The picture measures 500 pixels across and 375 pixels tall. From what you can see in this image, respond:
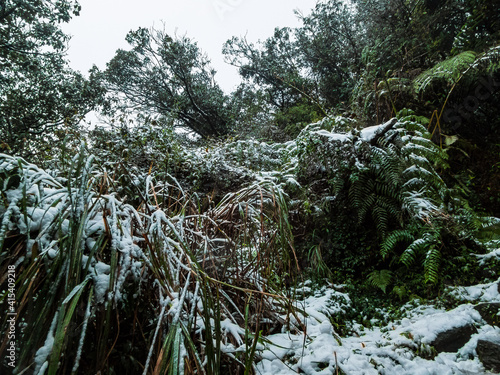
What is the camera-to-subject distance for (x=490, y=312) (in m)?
1.42

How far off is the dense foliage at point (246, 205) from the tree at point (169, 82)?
2.35 m

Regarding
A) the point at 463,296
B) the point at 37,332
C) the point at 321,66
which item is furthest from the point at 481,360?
the point at 321,66

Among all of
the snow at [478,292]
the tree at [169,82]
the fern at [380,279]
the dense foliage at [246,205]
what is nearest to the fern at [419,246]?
Result: the dense foliage at [246,205]

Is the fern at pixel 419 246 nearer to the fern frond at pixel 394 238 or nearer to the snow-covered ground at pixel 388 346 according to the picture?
the fern frond at pixel 394 238

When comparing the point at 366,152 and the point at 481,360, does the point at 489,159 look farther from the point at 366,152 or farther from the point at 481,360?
the point at 481,360

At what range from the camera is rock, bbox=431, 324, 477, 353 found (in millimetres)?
1288

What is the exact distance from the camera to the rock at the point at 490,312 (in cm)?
138

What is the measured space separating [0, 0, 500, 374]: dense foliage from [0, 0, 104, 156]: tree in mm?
36

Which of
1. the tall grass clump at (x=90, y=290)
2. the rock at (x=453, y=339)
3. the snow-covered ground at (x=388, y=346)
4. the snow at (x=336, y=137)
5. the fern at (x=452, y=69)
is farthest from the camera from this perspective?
the fern at (x=452, y=69)

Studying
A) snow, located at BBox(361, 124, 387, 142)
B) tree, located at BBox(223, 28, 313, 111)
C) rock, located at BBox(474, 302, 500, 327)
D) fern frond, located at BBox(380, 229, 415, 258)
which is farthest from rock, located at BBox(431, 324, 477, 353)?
tree, located at BBox(223, 28, 313, 111)

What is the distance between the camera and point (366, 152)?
2314 mm

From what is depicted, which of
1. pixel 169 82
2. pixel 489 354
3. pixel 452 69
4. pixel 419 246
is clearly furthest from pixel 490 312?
pixel 169 82

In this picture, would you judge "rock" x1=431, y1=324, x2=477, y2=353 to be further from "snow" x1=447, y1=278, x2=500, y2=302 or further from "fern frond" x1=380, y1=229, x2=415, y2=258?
"fern frond" x1=380, y1=229, x2=415, y2=258

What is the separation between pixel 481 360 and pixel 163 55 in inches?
365
